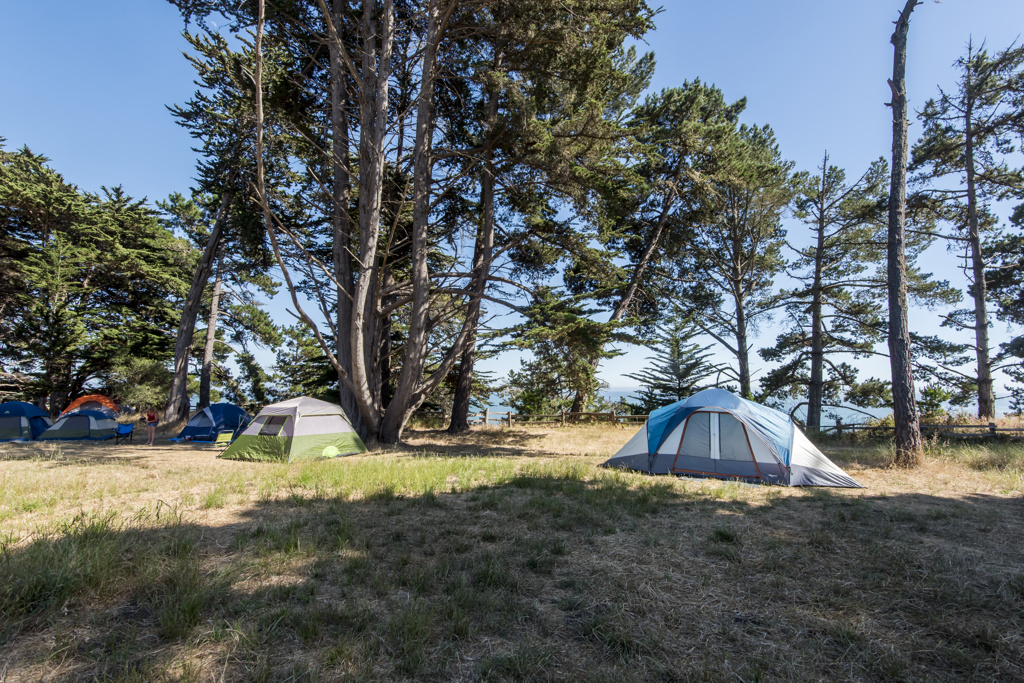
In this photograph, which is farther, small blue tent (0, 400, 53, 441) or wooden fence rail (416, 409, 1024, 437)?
wooden fence rail (416, 409, 1024, 437)

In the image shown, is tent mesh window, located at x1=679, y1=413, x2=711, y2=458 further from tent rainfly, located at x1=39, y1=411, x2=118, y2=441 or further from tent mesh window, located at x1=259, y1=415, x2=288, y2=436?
tent rainfly, located at x1=39, y1=411, x2=118, y2=441

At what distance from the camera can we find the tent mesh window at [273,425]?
10539 millimetres

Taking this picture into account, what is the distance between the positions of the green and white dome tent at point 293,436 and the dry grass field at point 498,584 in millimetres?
3365

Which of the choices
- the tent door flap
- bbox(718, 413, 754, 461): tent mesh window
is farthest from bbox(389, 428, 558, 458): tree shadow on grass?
bbox(718, 413, 754, 461): tent mesh window

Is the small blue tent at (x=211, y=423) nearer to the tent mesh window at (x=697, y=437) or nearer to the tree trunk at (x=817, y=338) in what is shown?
the tent mesh window at (x=697, y=437)

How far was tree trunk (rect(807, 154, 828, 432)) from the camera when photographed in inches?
763

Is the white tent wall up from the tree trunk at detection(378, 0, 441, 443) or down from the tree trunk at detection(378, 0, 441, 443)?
down

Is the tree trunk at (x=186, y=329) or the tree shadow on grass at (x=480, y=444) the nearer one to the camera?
the tree shadow on grass at (x=480, y=444)

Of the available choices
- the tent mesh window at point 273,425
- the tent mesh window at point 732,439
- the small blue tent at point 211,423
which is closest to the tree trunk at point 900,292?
the tent mesh window at point 732,439

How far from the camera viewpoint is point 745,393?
20609 millimetres

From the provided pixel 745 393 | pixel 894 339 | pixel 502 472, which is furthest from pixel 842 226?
pixel 502 472

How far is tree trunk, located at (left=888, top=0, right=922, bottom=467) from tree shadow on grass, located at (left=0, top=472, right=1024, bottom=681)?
503 cm

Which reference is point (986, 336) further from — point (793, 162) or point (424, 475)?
point (424, 475)

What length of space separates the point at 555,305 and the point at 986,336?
1415 cm
